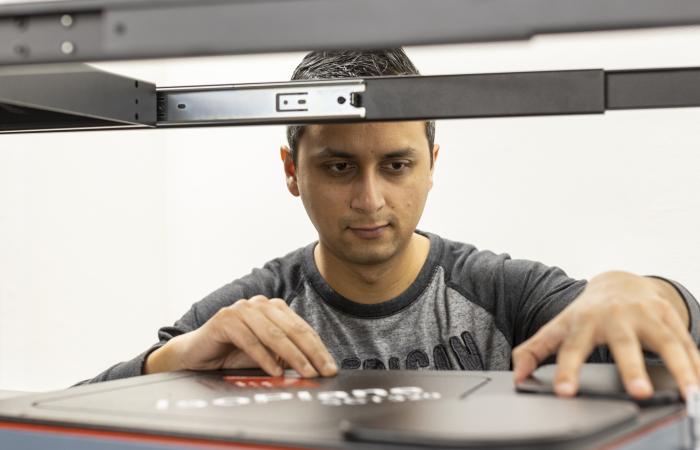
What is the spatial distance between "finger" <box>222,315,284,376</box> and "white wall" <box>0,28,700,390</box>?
1157 millimetres

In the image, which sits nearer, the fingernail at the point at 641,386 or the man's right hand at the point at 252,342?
the fingernail at the point at 641,386

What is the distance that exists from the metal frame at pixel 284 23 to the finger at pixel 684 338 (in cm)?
27

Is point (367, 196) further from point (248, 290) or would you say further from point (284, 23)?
point (284, 23)

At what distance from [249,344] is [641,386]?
410mm

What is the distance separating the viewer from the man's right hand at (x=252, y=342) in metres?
0.80

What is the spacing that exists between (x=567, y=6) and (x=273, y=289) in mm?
929

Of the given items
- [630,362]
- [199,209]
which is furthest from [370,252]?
[199,209]

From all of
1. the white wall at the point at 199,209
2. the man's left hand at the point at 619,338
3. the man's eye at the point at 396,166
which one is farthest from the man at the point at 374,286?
the white wall at the point at 199,209

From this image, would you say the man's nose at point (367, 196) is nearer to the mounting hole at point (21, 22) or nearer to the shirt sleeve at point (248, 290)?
the shirt sleeve at point (248, 290)

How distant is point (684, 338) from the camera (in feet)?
2.15

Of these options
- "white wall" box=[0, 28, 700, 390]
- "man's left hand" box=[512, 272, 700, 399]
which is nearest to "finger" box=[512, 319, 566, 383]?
"man's left hand" box=[512, 272, 700, 399]

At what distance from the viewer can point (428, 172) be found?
1216mm

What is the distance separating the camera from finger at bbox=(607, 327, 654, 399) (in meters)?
0.55

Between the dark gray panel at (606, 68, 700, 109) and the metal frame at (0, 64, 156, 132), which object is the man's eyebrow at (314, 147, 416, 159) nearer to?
the metal frame at (0, 64, 156, 132)
